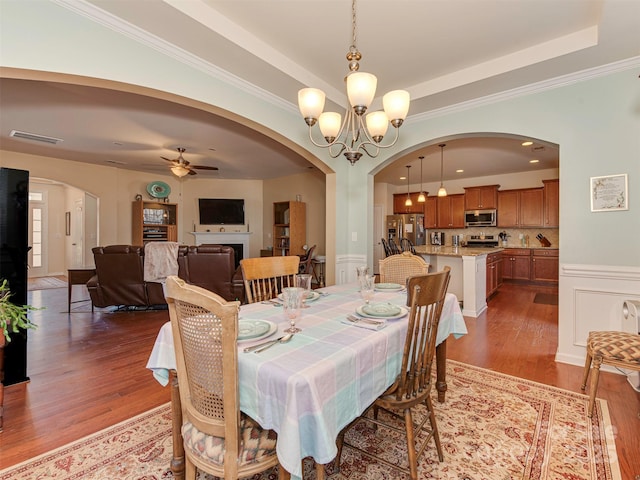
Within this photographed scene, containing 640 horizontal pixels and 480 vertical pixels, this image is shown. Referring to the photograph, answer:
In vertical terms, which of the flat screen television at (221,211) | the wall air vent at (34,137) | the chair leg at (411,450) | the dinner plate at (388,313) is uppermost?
the wall air vent at (34,137)

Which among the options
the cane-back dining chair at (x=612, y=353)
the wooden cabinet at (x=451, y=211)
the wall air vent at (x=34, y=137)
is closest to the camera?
the cane-back dining chair at (x=612, y=353)

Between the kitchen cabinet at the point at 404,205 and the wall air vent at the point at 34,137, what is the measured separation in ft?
25.5

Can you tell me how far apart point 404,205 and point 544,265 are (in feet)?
12.1

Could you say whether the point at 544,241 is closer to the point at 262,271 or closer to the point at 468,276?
the point at 468,276

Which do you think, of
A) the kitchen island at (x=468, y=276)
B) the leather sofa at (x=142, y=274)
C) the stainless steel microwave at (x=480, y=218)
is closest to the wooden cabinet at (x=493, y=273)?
the kitchen island at (x=468, y=276)

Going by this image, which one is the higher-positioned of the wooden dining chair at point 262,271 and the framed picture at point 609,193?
the framed picture at point 609,193

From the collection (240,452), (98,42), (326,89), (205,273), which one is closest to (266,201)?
(205,273)

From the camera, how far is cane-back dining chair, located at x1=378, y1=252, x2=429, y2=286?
2578 mm

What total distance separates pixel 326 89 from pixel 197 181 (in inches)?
227

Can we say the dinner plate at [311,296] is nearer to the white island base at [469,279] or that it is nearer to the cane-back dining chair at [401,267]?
the cane-back dining chair at [401,267]

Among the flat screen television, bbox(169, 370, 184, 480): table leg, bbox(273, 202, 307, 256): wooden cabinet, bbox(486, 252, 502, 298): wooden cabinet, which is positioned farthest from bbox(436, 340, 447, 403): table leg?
the flat screen television

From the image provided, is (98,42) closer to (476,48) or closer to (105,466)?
(105,466)

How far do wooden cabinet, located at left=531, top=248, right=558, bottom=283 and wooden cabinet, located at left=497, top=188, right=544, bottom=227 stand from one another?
2.12 ft

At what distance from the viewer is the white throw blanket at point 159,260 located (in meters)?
4.36
